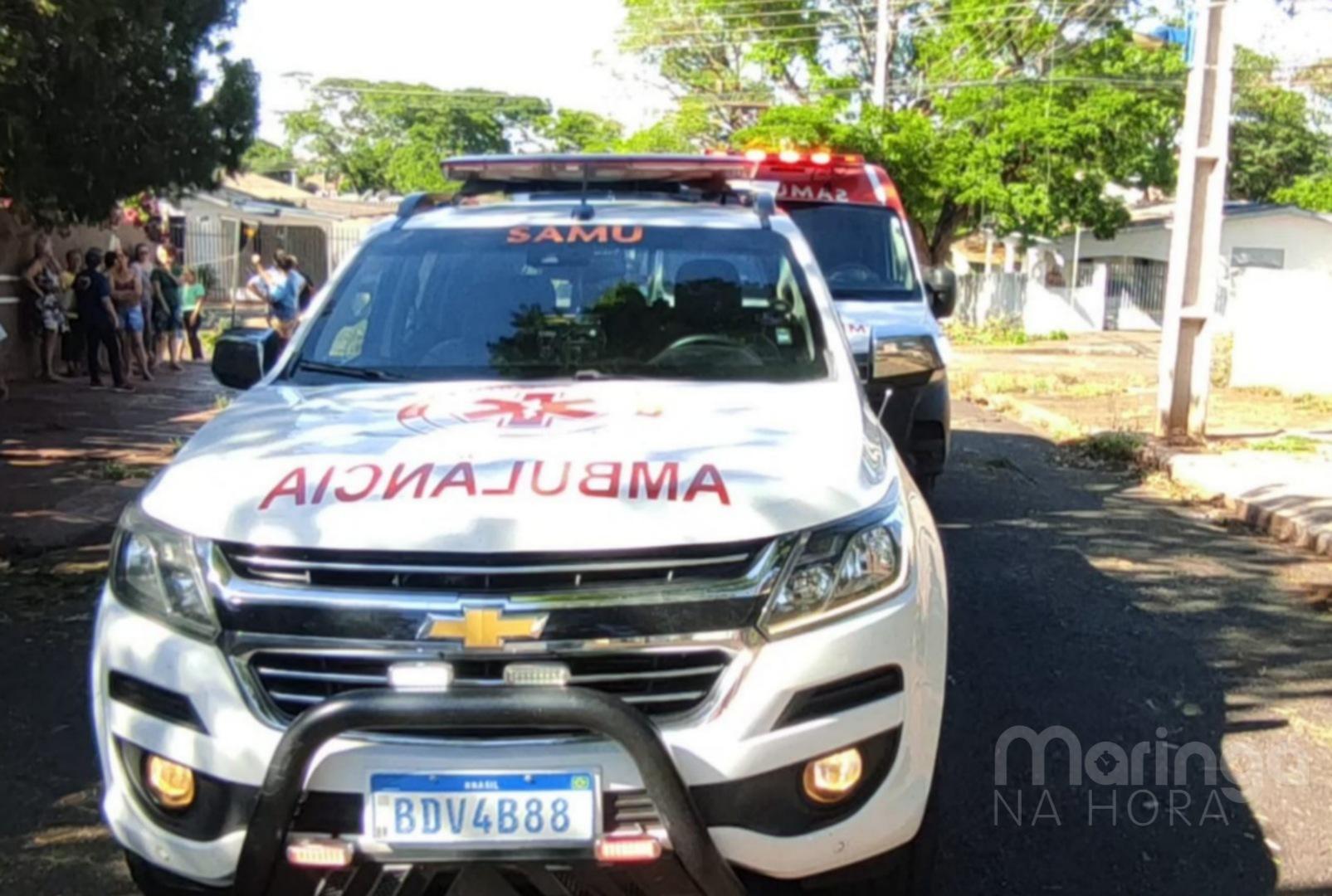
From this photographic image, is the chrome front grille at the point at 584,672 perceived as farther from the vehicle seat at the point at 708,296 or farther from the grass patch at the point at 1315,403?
the grass patch at the point at 1315,403

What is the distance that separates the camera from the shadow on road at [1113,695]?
12.9 feet

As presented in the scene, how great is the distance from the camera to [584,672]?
9.21ft

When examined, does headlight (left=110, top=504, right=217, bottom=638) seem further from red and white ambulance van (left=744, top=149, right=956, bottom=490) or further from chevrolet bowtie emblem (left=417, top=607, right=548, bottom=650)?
red and white ambulance van (left=744, top=149, right=956, bottom=490)

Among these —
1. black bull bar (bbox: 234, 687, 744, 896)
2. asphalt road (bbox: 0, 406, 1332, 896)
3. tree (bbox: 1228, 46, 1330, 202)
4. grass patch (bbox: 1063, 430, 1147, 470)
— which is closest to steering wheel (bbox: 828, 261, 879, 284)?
asphalt road (bbox: 0, 406, 1332, 896)

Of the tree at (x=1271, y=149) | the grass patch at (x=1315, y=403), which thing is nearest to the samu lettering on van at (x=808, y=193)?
the grass patch at (x=1315, y=403)

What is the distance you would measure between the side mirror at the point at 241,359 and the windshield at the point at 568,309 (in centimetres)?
20

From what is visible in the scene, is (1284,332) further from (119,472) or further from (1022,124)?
(1022,124)

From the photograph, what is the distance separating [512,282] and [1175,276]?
8968mm

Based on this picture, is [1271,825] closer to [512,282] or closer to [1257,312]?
[512,282]

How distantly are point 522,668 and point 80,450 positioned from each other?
30.1ft

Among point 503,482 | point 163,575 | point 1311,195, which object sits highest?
point 1311,195

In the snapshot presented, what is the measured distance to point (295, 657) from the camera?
2818mm

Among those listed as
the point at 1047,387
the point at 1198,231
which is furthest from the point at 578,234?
the point at 1047,387

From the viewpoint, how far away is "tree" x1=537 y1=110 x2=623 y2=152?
41750mm
